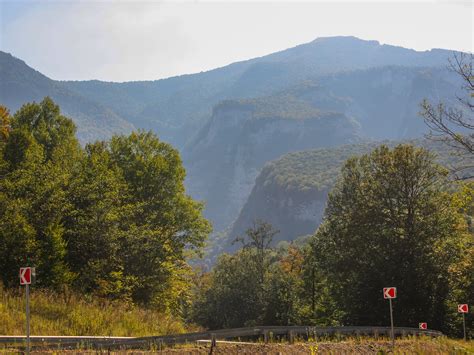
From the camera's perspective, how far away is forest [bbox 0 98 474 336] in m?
25.2

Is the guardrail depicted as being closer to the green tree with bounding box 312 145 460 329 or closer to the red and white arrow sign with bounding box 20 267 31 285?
the red and white arrow sign with bounding box 20 267 31 285

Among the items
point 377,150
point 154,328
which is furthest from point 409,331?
point 377,150

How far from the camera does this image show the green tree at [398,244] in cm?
3350

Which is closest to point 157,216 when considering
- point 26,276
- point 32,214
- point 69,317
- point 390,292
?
point 32,214

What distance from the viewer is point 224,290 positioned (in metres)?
60.2

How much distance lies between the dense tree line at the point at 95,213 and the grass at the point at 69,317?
2.72 m

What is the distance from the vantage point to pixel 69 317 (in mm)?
17188

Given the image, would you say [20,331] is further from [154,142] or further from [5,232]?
[154,142]

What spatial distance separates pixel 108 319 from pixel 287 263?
55.7 m

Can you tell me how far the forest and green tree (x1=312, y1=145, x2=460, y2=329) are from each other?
0.08 m

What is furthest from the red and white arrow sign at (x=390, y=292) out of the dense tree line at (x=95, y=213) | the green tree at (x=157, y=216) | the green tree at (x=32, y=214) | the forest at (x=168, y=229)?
the green tree at (x=157, y=216)

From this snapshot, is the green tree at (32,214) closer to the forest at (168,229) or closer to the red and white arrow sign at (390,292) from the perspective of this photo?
the forest at (168,229)

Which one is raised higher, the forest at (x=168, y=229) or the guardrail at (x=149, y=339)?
the forest at (x=168, y=229)

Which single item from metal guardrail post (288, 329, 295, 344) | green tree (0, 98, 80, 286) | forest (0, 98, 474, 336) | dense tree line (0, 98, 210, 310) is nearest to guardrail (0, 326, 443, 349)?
metal guardrail post (288, 329, 295, 344)
